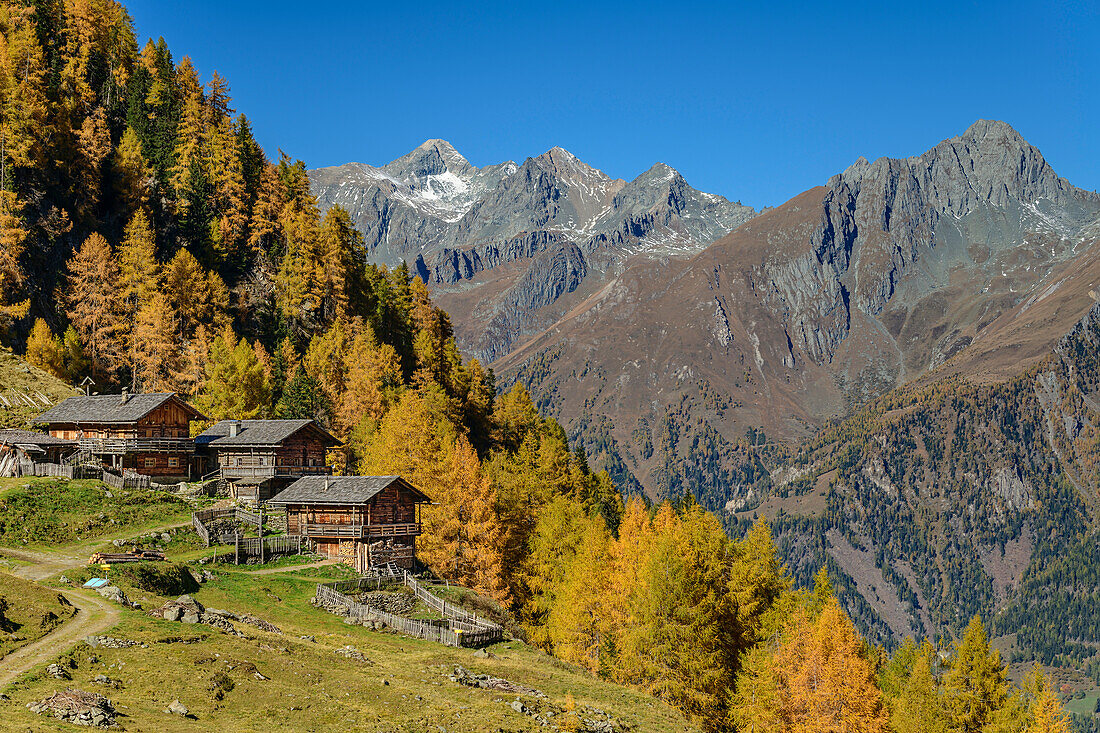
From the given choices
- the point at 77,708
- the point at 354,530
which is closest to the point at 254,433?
the point at 354,530

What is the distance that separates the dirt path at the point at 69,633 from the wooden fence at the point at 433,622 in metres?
14.7

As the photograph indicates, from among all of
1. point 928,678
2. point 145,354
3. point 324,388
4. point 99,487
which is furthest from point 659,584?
point 145,354

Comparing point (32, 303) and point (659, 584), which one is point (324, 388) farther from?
point (659, 584)

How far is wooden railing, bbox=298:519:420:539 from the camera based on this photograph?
67938mm

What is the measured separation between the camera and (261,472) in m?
85.6

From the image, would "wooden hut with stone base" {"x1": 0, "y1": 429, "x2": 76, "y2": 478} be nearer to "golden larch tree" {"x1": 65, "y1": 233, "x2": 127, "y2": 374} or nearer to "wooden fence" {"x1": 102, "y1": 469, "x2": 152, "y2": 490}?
"wooden fence" {"x1": 102, "y1": 469, "x2": 152, "y2": 490}

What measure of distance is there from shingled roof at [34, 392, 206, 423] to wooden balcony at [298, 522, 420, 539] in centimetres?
2414

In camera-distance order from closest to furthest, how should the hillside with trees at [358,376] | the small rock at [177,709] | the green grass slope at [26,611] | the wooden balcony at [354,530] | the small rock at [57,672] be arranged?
1. the small rock at [177,709]
2. the small rock at [57,672]
3. the green grass slope at [26,611]
4. the hillside with trees at [358,376]
5. the wooden balcony at [354,530]

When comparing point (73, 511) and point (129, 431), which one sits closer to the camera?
point (73, 511)

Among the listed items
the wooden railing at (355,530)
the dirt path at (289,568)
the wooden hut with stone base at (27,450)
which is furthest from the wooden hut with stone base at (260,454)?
the dirt path at (289,568)

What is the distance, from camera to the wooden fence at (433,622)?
53219 millimetres

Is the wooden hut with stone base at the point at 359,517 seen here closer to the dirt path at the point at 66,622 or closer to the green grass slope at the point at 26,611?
the dirt path at the point at 66,622

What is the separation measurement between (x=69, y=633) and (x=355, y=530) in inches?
1187

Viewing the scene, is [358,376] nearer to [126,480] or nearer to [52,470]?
[126,480]
